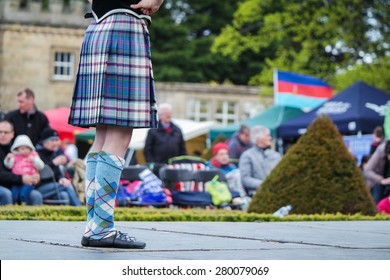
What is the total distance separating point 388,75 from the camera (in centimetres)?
3659

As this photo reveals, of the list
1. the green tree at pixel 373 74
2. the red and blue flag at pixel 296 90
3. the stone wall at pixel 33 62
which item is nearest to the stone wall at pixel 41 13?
the stone wall at pixel 33 62

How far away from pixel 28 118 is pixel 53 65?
4445 centimetres

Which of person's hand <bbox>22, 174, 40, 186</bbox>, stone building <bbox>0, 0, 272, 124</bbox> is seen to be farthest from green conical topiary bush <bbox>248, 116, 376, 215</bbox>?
stone building <bbox>0, 0, 272, 124</bbox>

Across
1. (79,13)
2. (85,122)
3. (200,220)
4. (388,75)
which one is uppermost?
(79,13)

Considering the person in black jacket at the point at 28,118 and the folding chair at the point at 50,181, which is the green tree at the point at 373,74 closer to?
the person in black jacket at the point at 28,118

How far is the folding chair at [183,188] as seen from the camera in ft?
57.4

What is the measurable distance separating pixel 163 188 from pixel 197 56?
5125 centimetres

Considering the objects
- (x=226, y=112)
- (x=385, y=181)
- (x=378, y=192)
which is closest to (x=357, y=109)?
(x=378, y=192)

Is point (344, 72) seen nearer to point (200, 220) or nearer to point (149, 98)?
point (200, 220)

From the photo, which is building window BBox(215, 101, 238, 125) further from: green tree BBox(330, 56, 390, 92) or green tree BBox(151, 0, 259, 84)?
green tree BBox(330, 56, 390, 92)

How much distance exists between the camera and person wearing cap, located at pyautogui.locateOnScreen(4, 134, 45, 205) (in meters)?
15.0

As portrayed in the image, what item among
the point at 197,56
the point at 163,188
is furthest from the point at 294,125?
the point at 197,56

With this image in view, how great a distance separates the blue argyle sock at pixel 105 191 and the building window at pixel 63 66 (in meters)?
53.9

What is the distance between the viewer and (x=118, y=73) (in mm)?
6871
